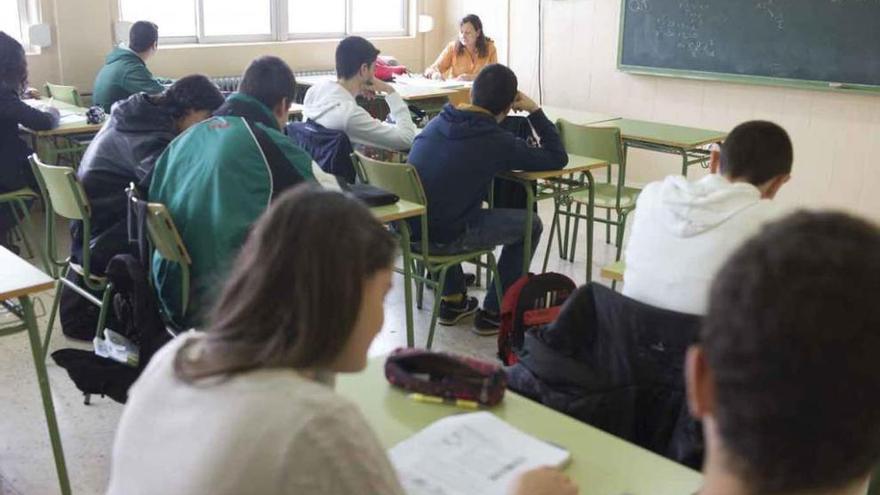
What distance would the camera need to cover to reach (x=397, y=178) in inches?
141

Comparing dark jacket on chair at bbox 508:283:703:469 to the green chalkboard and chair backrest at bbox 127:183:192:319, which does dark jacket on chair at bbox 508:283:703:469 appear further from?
the green chalkboard

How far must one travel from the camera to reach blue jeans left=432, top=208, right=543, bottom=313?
3.80 meters

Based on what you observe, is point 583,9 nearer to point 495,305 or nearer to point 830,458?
point 495,305

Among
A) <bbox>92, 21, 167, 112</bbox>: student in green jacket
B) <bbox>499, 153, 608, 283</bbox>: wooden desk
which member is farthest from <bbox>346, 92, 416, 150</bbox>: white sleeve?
<bbox>92, 21, 167, 112</bbox>: student in green jacket

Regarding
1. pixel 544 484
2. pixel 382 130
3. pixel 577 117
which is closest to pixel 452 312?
pixel 382 130

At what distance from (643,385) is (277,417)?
1.22 meters

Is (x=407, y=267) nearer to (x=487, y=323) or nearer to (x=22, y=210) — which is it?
(x=487, y=323)

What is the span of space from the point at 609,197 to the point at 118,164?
7.86 ft

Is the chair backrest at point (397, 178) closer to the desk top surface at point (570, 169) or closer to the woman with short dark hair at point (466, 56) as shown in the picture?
the desk top surface at point (570, 169)

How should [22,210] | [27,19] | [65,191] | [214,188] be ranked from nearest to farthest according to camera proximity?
1. [214,188]
2. [65,191]
3. [22,210]
4. [27,19]

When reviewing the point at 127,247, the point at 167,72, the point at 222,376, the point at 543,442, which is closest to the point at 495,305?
the point at 127,247

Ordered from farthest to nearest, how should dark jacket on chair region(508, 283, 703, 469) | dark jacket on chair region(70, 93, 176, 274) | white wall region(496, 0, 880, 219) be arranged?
white wall region(496, 0, 880, 219), dark jacket on chair region(70, 93, 176, 274), dark jacket on chair region(508, 283, 703, 469)

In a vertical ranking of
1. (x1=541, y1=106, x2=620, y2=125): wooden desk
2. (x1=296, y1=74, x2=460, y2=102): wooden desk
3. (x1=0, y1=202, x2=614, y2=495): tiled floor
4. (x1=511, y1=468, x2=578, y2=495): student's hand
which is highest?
(x1=296, y1=74, x2=460, y2=102): wooden desk

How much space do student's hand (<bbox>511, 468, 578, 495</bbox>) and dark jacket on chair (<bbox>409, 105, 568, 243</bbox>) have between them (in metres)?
2.47
